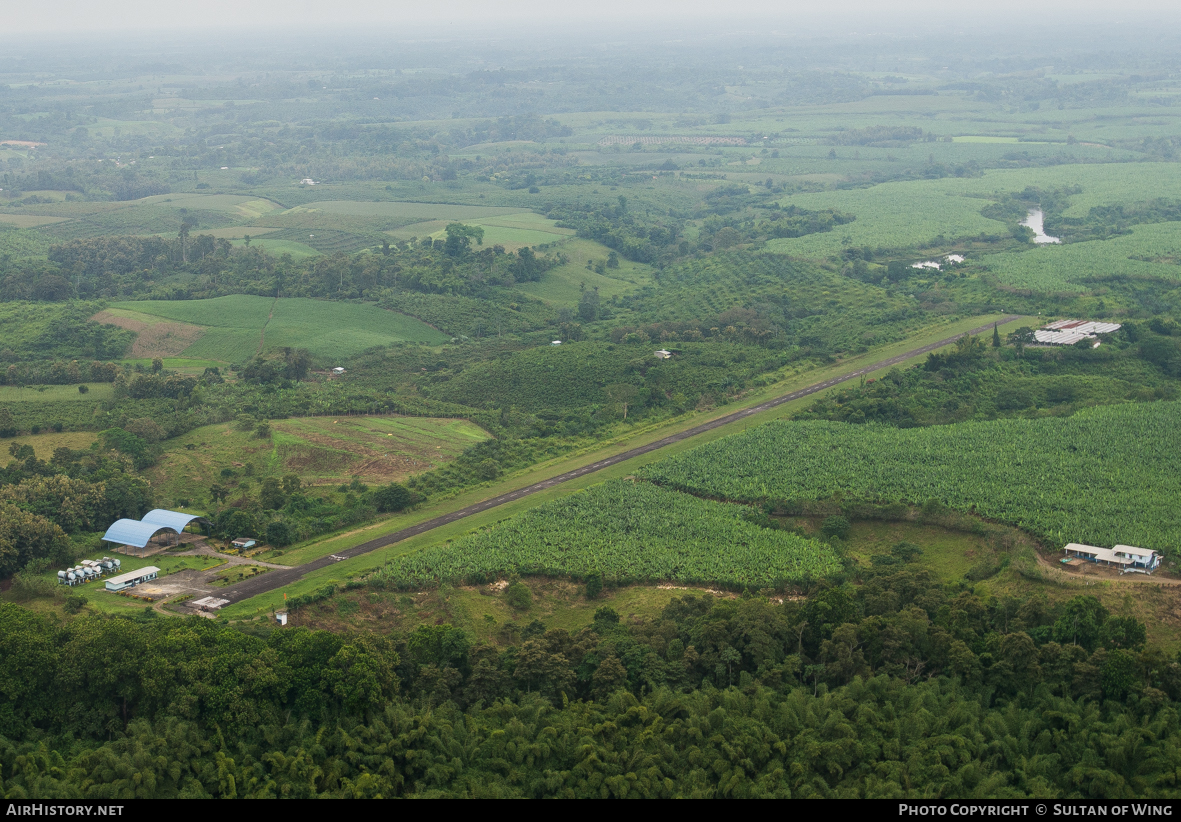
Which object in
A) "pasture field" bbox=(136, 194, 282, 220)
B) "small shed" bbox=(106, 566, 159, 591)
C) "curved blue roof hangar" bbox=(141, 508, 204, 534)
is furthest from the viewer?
"pasture field" bbox=(136, 194, 282, 220)

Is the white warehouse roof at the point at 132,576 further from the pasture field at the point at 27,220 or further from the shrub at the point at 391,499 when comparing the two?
the pasture field at the point at 27,220

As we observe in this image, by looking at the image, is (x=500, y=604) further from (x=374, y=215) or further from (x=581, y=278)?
(x=374, y=215)

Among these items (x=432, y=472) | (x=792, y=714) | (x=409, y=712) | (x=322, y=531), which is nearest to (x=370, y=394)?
(x=432, y=472)

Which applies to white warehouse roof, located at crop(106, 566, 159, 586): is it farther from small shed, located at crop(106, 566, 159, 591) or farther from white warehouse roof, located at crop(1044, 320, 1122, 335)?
white warehouse roof, located at crop(1044, 320, 1122, 335)

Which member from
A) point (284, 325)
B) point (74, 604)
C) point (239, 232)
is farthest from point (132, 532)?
point (239, 232)

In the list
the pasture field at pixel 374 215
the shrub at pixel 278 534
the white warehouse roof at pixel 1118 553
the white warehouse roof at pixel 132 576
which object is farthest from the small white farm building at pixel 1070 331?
the pasture field at pixel 374 215

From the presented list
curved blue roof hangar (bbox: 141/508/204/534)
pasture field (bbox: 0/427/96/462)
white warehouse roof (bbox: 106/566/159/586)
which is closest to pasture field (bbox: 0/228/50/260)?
pasture field (bbox: 0/427/96/462)
